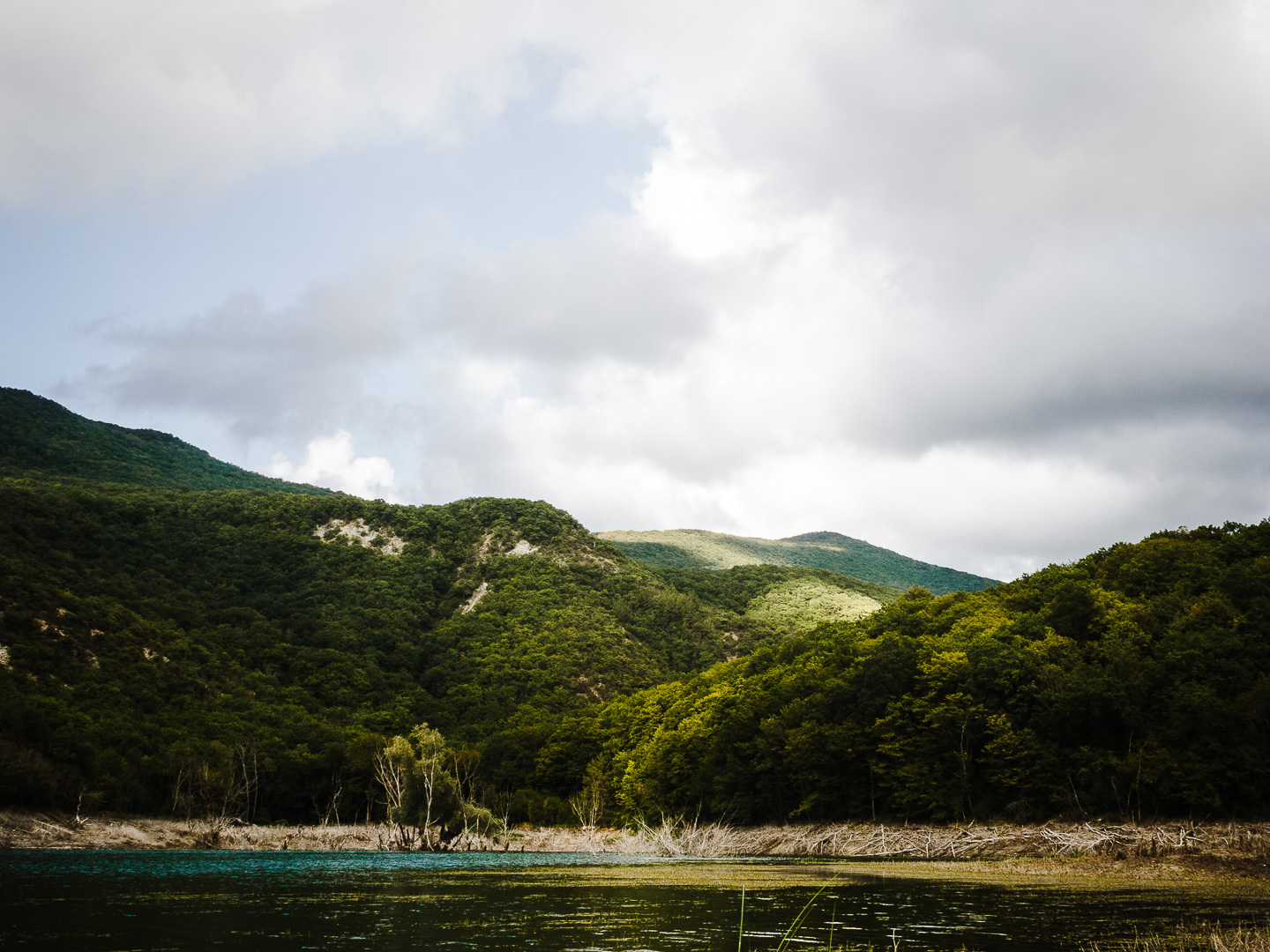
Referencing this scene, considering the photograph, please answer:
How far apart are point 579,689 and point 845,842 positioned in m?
90.9

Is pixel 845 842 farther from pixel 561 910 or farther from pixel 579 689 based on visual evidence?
pixel 579 689

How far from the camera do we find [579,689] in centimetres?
15850

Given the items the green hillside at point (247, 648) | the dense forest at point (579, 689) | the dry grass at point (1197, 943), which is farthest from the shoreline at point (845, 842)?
the dry grass at point (1197, 943)

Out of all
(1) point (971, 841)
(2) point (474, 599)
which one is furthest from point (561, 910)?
(2) point (474, 599)

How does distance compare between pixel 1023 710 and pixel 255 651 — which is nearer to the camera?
pixel 1023 710

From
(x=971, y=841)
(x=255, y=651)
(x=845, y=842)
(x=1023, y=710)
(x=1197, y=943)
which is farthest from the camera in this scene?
(x=255, y=651)

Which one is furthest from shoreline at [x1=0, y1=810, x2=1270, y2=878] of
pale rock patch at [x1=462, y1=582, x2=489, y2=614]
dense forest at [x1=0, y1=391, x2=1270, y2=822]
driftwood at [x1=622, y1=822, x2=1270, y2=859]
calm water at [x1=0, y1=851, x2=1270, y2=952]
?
pale rock patch at [x1=462, y1=582, x2=489, y2=614]

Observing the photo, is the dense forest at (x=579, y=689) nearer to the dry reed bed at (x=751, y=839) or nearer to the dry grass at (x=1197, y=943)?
A: the dry reed bed at (x=751, y=839)

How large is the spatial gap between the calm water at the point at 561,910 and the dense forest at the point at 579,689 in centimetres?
2640

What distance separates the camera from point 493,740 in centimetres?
12950

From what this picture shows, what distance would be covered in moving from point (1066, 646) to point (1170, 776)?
673 inches

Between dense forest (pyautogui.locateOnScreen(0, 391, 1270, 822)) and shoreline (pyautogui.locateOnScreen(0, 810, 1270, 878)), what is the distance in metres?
3.36

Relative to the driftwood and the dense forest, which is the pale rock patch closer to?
the dense forest

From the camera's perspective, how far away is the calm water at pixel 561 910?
1995 centimetres
